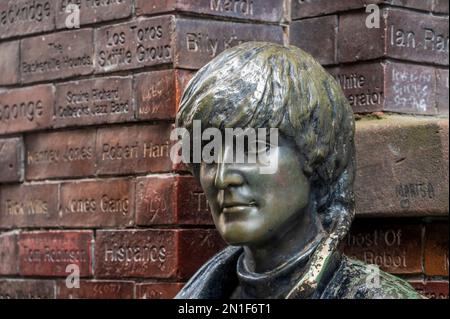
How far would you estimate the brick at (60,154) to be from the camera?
21.5 ft

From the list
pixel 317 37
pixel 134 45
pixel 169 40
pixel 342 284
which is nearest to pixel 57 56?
pixel 134 45

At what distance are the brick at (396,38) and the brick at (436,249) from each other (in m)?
0.75

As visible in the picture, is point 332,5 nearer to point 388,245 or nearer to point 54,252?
point 388,245

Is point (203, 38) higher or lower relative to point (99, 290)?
higher

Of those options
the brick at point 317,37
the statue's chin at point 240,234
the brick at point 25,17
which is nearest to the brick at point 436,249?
the brick at point 317,37

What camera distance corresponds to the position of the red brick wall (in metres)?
6.07

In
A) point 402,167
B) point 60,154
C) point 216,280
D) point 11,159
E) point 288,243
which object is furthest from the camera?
point 11,159

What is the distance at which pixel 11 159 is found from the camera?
23.0ft

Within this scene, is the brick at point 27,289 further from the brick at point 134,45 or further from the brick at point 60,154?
the brick at point 134,45

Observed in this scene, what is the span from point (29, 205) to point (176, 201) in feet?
3.66

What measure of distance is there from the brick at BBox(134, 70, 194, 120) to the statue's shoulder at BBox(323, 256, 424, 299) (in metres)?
→ 1.65

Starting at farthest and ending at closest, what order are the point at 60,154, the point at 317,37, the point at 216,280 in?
the point at 60,154
the point at 317,37
the point at 216,280

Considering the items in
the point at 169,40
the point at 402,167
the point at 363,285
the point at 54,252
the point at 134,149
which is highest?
the point at 169,40
